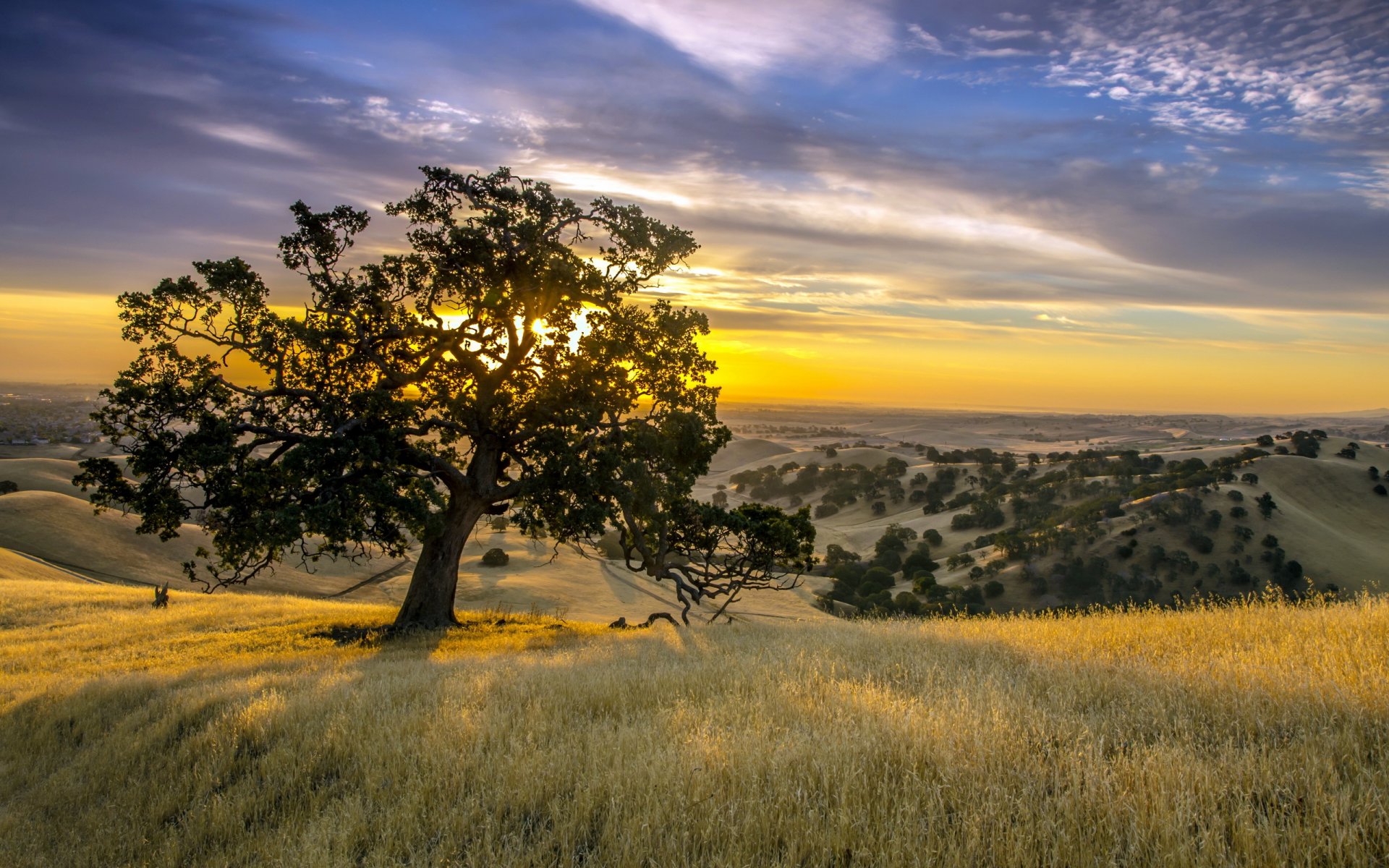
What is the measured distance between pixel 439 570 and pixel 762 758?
15116 millimetres

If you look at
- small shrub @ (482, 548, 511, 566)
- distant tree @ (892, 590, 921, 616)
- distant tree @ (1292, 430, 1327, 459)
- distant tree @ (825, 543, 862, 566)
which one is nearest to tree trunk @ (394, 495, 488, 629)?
distant tree @ (892, 590, 921, 616)

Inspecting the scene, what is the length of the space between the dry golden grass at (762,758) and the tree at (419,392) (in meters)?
4.92

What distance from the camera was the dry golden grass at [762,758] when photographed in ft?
14.7

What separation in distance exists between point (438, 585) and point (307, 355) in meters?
6.57

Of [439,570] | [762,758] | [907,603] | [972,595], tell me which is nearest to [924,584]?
[972,595]

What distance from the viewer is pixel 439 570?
18766 millimetres

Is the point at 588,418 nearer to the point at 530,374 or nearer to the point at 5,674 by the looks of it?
the point at 530,374

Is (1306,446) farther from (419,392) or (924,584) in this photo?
(419,392)

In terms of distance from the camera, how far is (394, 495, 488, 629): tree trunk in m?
18.6

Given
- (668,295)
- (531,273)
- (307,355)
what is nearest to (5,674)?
(307,355)

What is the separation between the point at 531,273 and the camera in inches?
696

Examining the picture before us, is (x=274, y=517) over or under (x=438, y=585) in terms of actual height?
over

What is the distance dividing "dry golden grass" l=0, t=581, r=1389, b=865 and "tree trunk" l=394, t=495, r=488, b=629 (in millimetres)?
7535

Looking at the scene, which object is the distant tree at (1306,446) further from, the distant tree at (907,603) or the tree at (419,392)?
the tree at (419,392)
